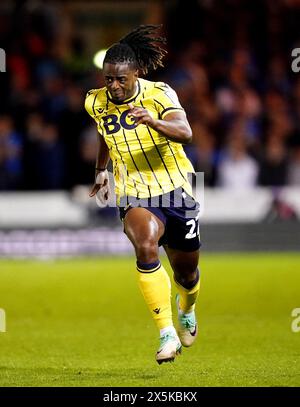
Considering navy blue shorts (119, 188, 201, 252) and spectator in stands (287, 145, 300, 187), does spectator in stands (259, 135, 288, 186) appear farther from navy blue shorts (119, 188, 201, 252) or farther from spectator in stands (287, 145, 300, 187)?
navy blue shorts (119, 188, 201, 252)

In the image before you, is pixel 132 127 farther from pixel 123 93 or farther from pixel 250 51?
pixel 250 51

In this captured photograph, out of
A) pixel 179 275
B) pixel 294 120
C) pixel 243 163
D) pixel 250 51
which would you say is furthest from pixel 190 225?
pixel 250 51

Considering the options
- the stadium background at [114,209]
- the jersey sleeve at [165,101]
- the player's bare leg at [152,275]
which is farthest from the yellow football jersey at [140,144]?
the stadium background at [114,209]

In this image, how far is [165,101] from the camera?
7758 mm

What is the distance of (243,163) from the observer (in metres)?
16.7

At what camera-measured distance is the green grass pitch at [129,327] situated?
7.34 meters

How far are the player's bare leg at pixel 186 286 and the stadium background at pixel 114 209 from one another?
10.3 inches

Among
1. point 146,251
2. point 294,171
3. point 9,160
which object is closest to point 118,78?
point 146,251

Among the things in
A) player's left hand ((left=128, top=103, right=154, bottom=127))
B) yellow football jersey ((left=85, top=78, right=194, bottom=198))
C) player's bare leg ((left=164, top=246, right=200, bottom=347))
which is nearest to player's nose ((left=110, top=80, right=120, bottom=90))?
yellow football jersey ((left=85, top=78, right=194, bottom=198))

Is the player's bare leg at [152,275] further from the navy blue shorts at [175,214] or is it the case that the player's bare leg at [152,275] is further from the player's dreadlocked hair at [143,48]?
the player's dreadlocked hair at [143,48]

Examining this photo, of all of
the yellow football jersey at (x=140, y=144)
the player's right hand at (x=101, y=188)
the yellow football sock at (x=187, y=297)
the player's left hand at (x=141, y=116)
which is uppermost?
the player's left hand at (x=141, y=116)

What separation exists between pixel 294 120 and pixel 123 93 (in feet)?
34.9

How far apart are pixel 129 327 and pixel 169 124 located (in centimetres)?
312

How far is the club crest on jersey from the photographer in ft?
25.8
